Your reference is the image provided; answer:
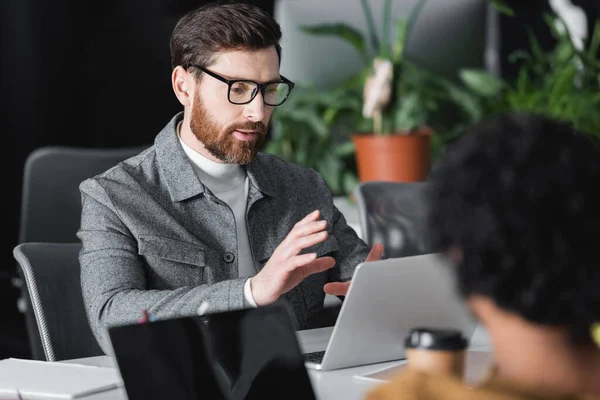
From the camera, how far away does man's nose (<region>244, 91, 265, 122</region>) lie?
175cm

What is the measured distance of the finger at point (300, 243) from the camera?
1.32 metres

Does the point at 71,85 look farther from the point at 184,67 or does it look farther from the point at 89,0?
the point at 184,67

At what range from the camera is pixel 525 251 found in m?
0.69

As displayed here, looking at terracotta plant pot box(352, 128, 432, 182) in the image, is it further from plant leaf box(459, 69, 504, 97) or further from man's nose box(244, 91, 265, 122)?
man's nose box(244, 91, 265, 122)

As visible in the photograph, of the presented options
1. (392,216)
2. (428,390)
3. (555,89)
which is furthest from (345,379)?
(555,89)

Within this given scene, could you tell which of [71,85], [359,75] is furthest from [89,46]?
[359,75]

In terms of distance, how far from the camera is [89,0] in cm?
389

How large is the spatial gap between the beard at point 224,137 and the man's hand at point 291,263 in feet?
1.30

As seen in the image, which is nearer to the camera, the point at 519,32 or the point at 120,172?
the point at 120,172

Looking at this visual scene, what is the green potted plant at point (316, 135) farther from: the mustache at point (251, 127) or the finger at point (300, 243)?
the finger at point (300, 243)

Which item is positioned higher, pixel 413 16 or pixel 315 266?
pixel 413 16

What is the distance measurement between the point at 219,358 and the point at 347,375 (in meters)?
0.27

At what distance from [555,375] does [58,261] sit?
3.79ft

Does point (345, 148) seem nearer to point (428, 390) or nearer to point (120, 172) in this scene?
point (120, 172)
